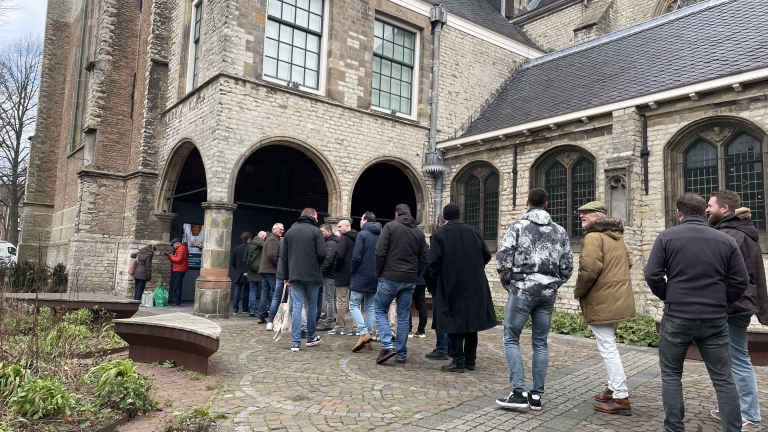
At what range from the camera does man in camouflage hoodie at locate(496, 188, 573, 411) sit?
4.15 m

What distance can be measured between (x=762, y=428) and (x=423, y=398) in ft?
8.39

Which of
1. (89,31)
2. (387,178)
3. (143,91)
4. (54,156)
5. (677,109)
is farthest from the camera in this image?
(54,156)

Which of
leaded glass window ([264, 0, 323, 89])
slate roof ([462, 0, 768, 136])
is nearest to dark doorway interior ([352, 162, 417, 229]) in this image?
slate roof ([462, 0, 768, 136])

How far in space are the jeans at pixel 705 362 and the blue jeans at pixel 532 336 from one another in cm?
93

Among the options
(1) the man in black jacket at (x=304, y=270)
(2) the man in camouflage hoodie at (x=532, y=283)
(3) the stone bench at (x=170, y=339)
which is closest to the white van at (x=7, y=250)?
(3) the stone bench at (x=170, y=339)

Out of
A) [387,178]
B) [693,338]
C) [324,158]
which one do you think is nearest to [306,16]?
[324,158]

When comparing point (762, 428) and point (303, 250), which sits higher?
point (303, 250)

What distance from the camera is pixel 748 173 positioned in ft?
30.2

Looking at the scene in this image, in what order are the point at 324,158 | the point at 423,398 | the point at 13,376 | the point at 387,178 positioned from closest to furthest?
the point at 13,376 < the point at 423,398 < the point at 324,158 < the point at 387,178

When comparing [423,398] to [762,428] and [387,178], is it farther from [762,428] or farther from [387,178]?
[387,178]

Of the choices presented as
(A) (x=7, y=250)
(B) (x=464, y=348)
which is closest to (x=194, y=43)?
(B) (x=464, y=348)

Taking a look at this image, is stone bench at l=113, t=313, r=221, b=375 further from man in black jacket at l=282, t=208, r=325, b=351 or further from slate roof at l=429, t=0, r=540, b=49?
slate roof at l=429, t=0, r=540, b=49

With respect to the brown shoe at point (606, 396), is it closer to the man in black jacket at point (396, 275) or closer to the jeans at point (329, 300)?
the man in black jacket at point (396, 275)

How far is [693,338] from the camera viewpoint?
3375 millimetres
